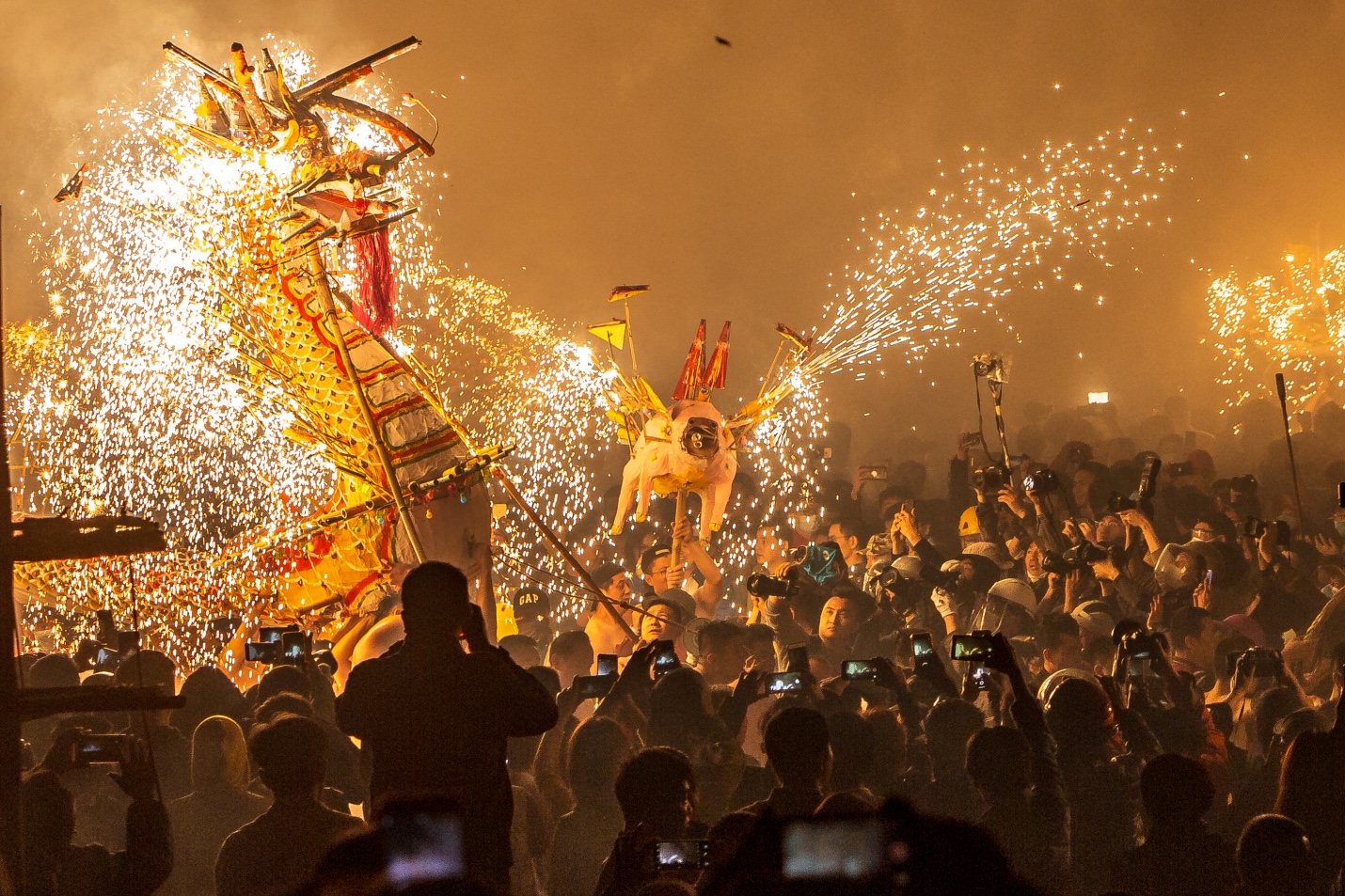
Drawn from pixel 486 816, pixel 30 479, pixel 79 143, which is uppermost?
pixel 79 143

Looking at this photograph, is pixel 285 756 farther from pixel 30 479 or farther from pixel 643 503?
pixel 30 479

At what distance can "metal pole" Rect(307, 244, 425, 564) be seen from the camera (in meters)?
5.94

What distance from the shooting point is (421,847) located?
2109mm

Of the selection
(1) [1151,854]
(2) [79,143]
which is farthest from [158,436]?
(1) [1151,854]

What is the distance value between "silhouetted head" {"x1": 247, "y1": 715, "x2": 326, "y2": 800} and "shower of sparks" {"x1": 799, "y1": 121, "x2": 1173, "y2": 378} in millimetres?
11989

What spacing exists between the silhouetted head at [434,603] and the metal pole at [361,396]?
108 inches

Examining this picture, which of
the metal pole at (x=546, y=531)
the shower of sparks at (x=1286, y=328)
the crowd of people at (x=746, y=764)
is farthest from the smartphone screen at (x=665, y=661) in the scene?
the shower of sparks at (x=1286, y=328)

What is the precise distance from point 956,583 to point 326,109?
13.0 ft

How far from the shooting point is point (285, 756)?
3059 mm

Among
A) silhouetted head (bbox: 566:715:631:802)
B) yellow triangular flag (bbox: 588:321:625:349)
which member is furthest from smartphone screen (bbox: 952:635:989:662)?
yellow triangular flag (bbox: 588:321:625:349)

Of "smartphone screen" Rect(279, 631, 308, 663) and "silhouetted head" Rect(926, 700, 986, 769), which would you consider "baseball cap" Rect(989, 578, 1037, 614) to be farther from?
"smartphone screen" Rect(279, 631, 308, 663)

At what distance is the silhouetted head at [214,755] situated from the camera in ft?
12.6

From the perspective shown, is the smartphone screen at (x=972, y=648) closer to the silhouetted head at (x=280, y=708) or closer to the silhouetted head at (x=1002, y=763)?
the silhouetted head at (x=1002, y=763)

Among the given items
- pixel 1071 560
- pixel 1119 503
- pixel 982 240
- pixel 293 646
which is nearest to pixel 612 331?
pixel 1119 503
